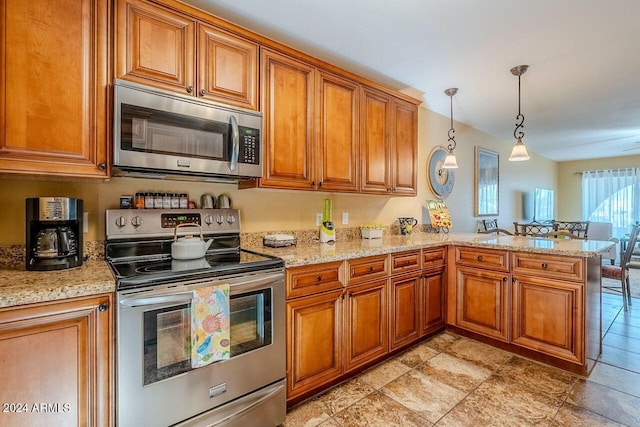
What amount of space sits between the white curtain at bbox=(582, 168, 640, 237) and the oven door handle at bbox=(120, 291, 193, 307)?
8.51 meters

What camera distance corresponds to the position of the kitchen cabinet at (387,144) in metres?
2.60

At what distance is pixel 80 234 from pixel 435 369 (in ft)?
7.85

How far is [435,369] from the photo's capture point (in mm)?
2287

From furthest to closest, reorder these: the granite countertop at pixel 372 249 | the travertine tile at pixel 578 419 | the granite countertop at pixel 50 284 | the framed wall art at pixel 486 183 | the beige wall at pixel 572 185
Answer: the beige wall at pixel 572 185, the framed wall art at pixel 486 183, the granite countertop at pixel 372 249, the travertine tile at pixel 578 419, the granite countertop at pixel 50 284

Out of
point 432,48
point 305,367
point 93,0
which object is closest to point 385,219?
point 432,48

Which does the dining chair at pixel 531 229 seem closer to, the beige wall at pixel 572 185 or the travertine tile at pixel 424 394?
the travertine tile at pixel 424 394

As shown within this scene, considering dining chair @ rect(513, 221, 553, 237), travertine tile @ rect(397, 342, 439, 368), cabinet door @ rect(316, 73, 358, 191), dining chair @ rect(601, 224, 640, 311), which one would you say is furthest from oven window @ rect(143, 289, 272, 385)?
dining chair @ rect(513, 221, 553, 237)

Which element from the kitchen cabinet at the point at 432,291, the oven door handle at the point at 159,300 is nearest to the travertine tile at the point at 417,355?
the kitchen cabinet at the point at 432,291

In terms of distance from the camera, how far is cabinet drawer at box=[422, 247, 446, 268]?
265 centimetres

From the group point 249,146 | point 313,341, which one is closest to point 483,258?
point 313,341

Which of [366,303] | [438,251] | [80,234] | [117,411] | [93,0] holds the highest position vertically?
[93,0]

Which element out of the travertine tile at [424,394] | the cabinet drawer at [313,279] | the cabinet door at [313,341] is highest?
the cabinet drawer at [313,279]

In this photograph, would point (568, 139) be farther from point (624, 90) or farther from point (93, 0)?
point (93, 0)

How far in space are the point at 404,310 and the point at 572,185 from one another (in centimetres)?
719
